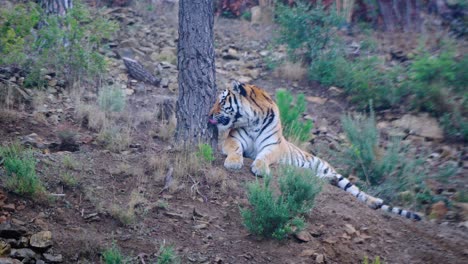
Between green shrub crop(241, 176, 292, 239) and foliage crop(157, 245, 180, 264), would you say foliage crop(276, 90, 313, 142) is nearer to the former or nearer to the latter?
green shrub crop(241, 176, 292, 239)

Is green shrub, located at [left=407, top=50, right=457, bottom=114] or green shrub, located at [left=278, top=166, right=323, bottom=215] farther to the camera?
green shrub, located at [left=407, top=50, right=457, bottom=114]

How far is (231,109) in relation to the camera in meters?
8.10

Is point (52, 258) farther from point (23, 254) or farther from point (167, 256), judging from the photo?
point (167, 256)

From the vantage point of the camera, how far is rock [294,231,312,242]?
6070 mm

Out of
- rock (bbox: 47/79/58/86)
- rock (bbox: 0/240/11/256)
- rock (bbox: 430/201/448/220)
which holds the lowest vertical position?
rock (bbox: 430/201/448/220)

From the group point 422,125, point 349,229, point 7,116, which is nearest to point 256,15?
point 422,125

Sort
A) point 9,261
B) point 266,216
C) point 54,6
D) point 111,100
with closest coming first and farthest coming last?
point 9,261, point 266,216, point 111,100, point 54,6

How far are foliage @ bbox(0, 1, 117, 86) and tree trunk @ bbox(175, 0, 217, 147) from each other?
3.26m

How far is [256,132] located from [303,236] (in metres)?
2.55

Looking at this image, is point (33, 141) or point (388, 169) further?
point (388, 169)

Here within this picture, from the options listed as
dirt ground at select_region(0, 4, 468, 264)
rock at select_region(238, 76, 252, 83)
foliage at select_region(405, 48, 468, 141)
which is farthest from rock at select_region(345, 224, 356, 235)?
rock at select_region(238, 76, 252, 83)

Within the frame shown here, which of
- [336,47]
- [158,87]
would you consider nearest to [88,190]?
[158,87]

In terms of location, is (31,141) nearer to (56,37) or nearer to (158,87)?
(56,37)

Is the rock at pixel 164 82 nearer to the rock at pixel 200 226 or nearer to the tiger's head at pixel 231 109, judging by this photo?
the tiger's head at pixel 231 109
